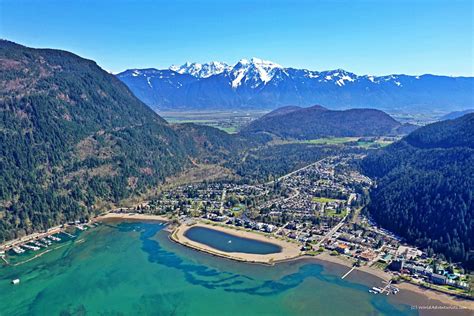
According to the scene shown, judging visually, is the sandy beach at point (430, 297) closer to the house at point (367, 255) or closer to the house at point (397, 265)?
the house at point (397, 265)

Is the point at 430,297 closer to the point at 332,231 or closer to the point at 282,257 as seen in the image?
the point at 282,257

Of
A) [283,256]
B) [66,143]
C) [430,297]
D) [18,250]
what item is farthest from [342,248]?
[66,143]

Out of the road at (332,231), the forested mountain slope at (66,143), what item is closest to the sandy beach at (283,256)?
the road at (332,231)

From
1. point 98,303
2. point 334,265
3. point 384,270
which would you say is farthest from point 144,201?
point 384,270

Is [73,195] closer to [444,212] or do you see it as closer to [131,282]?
[131,282]

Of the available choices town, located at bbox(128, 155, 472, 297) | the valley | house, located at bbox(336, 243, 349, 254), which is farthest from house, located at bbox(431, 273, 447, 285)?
house, located at bbox(336, 243, 349, 254)
